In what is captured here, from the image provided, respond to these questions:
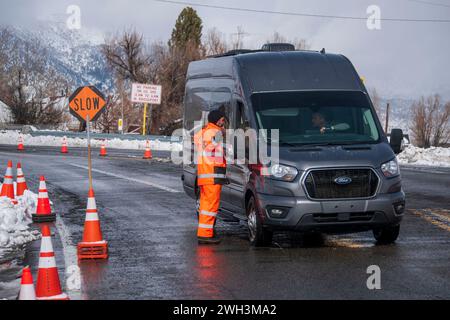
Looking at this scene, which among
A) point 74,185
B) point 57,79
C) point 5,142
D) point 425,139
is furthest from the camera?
point 425,139

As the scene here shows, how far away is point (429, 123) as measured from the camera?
407ft

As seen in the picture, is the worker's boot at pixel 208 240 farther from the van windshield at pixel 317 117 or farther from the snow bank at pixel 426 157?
the snow bank at pixel 426 157

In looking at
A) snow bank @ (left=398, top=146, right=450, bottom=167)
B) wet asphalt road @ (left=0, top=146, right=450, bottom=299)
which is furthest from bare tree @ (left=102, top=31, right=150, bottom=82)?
wet asphalt road @ (left=0, top=146, right=450, bottom=299)

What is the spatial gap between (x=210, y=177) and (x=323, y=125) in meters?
1.73

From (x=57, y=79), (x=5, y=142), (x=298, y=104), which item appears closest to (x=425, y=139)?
(x=57, y=79)

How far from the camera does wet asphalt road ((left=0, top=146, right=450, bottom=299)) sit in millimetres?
8156

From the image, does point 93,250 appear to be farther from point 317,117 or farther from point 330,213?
point 317,117

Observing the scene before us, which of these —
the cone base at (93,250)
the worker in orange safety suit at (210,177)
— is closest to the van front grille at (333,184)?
the worker in orange safety suit at (210,177)

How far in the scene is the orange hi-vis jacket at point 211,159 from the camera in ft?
38.1

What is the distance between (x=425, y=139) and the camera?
407 ft

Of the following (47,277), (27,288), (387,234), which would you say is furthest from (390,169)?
(27,288)

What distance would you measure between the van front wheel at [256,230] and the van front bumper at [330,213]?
270mm
